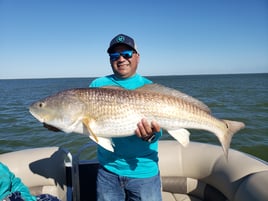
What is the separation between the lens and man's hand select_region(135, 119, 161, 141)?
326cm

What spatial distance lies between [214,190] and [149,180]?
2.22 m

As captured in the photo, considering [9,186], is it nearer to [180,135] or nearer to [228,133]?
[180,135]

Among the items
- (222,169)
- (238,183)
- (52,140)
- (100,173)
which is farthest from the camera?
(52,140)

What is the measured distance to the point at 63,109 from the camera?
346cm

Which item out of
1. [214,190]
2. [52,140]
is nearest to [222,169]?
[214,190]

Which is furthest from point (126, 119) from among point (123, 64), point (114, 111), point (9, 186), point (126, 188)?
point (9, 186)

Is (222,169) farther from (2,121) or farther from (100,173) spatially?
(2,121)

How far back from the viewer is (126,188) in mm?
3637

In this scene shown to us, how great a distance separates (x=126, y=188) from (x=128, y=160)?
15.8 inches

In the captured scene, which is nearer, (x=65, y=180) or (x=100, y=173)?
(x=100, y=173)

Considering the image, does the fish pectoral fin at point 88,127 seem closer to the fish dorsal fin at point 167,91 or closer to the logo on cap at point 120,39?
the fish dorsal fin at point 167,91

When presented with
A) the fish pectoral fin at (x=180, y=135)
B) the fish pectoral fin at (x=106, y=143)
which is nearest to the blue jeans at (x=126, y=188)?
the fish pectoral fin at (x=106, y=143)

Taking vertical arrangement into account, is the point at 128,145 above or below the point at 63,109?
below

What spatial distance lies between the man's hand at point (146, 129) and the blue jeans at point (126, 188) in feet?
2.27
